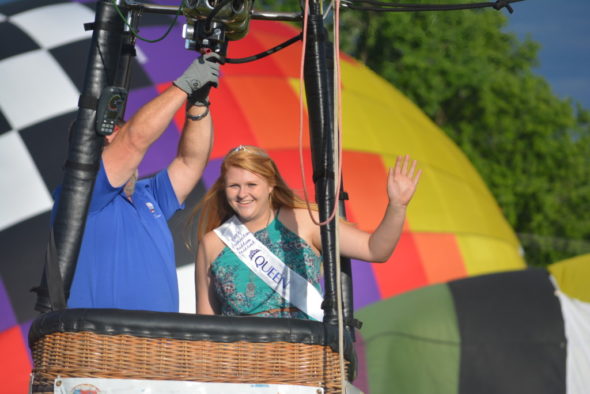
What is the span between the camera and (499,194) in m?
16.5

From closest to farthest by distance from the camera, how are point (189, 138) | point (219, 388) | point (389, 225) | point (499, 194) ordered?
point (219, 388) → point (389, 225) → point (189, 138) → point (499, 194)

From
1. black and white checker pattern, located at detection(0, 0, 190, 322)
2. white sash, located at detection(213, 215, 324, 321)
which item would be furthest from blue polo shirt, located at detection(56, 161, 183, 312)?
black and white checker pattern, located at detection(0, 0, 190, 322)

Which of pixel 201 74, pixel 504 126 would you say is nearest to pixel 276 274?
pixel 201 74

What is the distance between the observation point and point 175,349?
1.91 meters

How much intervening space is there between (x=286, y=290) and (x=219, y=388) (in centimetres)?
82

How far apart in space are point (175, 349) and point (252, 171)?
0.99 m

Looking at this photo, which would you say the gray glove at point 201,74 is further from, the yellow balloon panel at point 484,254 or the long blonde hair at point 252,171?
the yellow balloon panel at point 484,254

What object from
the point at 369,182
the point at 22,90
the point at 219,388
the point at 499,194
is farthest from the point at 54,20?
the point at 499,194

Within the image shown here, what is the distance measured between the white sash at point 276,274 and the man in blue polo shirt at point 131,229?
9.7 inches

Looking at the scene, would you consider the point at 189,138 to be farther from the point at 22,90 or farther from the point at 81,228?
the point at 22,90

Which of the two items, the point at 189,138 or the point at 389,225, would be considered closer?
the point at 389,225

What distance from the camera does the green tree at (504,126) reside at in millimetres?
16703

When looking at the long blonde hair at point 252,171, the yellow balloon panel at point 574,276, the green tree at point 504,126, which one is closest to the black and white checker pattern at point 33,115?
the long blonde hair at point 252,171

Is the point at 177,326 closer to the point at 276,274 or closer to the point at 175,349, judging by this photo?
the point at 175,349
